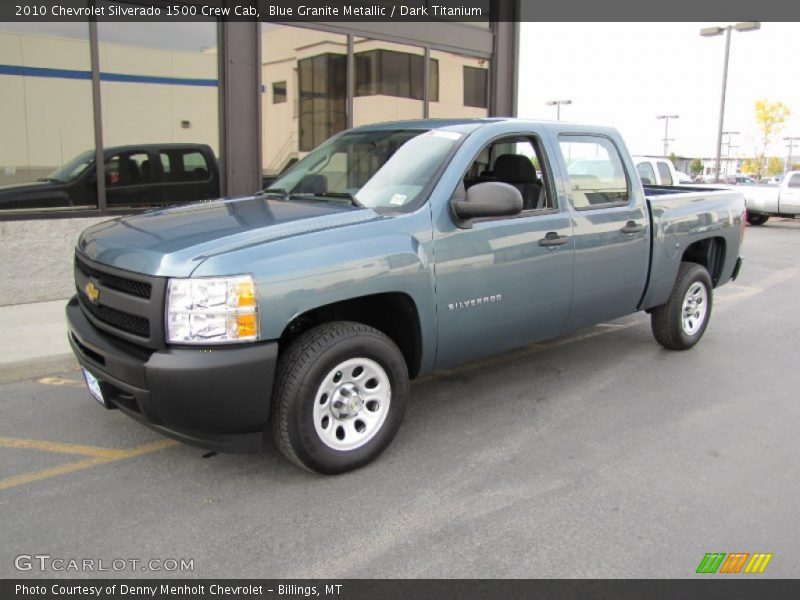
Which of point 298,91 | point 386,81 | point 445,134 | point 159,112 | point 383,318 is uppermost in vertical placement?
point 386,81

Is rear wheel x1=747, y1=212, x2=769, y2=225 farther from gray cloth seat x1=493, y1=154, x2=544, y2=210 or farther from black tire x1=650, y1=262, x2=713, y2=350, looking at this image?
gray cloth seat x1=493, y1=154, x2=544, y2=210

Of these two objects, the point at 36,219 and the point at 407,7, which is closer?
the point at 36,219

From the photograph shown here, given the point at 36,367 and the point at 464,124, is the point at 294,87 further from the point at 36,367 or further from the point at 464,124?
the point at 464,124

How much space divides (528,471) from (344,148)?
256cm

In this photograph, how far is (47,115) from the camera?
8.00 m

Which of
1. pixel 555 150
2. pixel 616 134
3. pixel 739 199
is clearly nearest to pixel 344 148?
pixel 555 150

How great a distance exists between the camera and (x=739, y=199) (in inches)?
261

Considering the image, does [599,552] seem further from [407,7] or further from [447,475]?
[407,7]

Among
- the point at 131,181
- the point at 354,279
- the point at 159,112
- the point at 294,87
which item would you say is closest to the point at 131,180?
the point at 131,181

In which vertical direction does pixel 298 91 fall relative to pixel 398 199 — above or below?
above

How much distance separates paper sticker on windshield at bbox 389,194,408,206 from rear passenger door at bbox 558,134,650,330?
1.40m

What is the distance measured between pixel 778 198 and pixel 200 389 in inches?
800

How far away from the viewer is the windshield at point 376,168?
4.10 meters

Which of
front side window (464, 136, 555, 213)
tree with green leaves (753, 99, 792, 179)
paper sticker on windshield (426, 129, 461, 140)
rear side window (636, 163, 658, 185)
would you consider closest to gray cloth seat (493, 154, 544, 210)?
front side window (464, 136, 555, 213)
